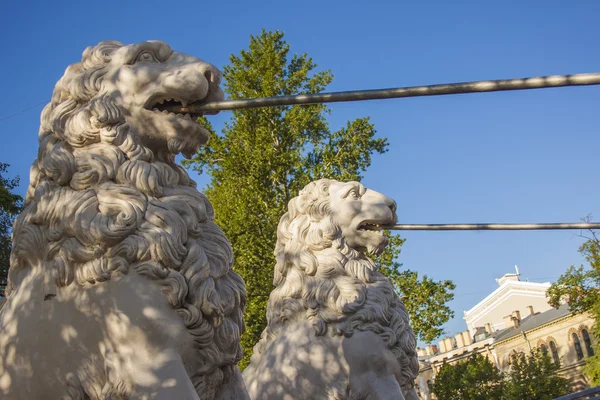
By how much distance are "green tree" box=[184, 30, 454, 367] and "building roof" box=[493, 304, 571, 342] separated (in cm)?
3042

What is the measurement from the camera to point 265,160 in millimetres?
16516

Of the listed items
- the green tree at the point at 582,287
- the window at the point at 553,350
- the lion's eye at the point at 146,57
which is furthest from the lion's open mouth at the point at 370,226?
the window at the point at 553,350

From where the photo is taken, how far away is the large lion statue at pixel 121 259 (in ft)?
8.45

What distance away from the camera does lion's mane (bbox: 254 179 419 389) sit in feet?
15.4

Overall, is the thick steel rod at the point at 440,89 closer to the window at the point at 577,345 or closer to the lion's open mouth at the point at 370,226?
the lion's open mouth at the point at 370,226

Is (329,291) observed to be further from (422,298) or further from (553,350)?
(553,350)

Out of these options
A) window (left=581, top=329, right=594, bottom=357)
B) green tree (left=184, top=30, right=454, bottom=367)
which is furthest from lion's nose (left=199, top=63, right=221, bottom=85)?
window (left=581, top=329, right=594, bottom=357)

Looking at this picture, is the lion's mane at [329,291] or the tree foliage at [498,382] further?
the tree foliage at [498,382]

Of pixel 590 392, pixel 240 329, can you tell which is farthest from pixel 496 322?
pixel 240 329

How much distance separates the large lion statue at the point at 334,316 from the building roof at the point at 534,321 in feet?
133

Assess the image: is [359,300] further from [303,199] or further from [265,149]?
[265,149]

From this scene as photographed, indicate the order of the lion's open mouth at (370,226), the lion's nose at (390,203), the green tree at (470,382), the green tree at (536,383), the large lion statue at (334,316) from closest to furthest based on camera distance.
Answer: the large lion statue at (334,316), the lion's open mouth at (370,226), the lion's nose at (390,203), the green tree at (536,383), the green tree at (470,382)

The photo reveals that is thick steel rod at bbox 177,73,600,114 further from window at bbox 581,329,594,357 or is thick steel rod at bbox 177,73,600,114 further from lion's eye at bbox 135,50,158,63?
window at bbox 581,329,594,357

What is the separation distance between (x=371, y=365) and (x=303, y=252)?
954 mm
